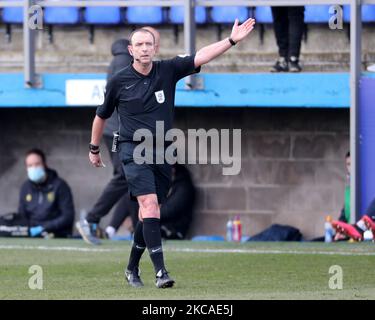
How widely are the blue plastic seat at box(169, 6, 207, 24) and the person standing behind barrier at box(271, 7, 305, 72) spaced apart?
1.75m

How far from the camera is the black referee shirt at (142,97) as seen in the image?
30.0 feet

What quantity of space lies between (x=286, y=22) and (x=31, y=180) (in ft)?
11.8

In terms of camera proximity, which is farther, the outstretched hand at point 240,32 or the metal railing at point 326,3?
the metal railing at point 326,3

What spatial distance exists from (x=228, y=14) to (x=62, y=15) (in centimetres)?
219

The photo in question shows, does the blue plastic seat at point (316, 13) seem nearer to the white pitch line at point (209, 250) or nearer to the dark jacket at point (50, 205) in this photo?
the dark jacket at point (50, 205)

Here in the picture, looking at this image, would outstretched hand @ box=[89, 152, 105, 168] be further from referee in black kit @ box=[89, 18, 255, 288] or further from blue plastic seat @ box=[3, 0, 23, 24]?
blue plastic seat @ box=[3, 0, 23, 24]

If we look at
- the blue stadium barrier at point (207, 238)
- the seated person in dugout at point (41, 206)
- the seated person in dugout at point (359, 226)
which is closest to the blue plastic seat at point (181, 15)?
the seated person in dugout at point (41, 206)

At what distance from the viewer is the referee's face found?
29.4ft

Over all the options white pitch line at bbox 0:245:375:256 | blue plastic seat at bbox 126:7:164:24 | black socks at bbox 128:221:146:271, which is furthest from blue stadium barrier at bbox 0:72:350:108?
black socks at bbox 128:221:146:271

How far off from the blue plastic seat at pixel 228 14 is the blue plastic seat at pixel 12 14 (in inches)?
101

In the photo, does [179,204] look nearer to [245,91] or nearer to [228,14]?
[245,91]

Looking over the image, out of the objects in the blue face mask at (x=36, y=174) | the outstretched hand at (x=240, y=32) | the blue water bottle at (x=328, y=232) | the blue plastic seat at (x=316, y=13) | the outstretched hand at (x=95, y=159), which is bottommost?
the blue water bottle at (x=328, y=232)
